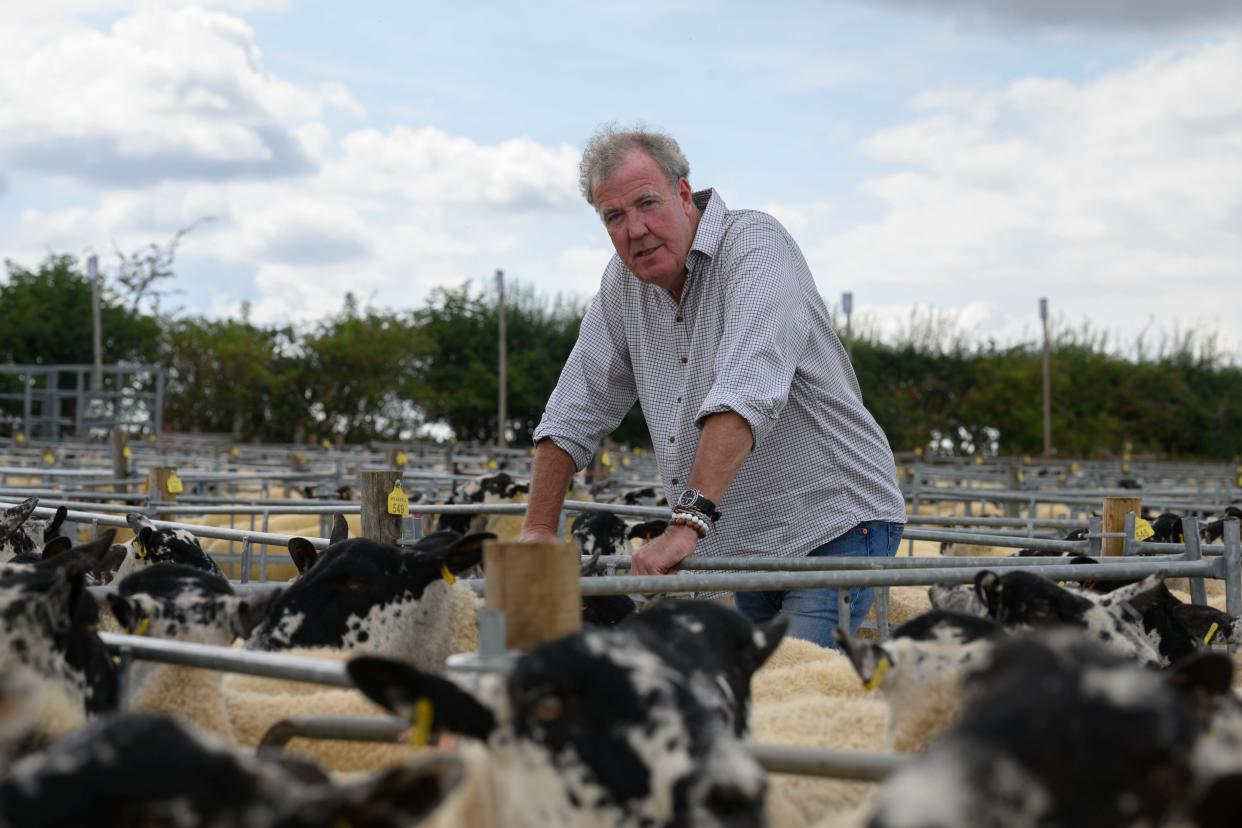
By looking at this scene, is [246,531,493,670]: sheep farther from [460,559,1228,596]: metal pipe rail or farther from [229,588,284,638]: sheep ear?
[229,588,284,638]: sheep ear

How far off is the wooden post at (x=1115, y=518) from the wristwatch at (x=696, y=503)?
299cm

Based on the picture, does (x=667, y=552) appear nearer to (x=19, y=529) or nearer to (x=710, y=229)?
(x=710, y=229)

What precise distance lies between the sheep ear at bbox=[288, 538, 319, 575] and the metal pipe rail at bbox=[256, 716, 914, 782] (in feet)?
7.11

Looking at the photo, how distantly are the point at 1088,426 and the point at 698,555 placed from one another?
40447 mm

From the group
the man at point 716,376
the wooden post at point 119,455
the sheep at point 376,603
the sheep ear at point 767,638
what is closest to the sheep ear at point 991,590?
the man at point 716,376

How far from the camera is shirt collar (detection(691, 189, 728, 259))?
406 centimetres

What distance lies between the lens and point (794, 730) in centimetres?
314

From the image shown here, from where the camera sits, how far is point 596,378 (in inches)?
175

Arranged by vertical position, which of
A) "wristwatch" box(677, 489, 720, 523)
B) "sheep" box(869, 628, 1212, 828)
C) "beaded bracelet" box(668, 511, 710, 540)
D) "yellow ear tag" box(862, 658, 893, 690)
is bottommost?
"yellow ear tag" box(862, 658, 893, 690)

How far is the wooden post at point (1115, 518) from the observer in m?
5.81

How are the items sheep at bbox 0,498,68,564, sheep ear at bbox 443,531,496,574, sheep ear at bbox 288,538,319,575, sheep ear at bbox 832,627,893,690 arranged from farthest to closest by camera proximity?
sheep at bbox 0,498,68,564 → sheep ear at bbox 288,538,319,575 → sheep ear at bbox 443,531,496,574 → sheep ear at bbox 832,627,893,690

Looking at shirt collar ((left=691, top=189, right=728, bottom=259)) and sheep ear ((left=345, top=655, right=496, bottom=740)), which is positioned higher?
shirt collar ((left=691, top=189, right=728, bottom=259))

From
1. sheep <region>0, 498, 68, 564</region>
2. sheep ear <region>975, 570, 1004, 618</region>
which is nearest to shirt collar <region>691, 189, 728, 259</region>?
sheep ear <region>975, 570, 1004, 618</region>

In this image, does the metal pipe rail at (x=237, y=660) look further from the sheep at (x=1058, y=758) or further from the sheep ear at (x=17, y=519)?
the sheep ear at (x=17, y=519)
